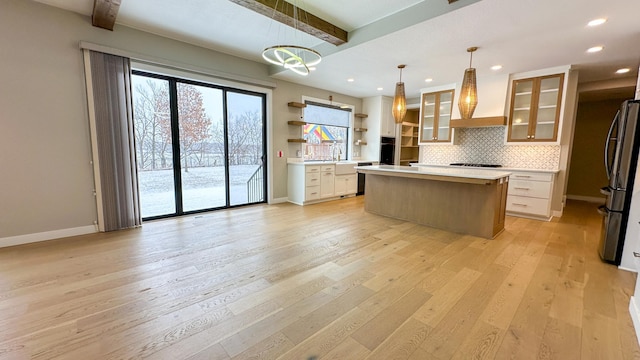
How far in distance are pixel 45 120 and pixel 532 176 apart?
6.95 meters

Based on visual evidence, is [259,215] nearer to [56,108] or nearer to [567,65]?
[56,108]

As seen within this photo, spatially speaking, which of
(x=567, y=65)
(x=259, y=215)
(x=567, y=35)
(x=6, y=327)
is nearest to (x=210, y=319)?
(x=6, y=327)

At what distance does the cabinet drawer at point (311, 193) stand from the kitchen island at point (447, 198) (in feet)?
4.27

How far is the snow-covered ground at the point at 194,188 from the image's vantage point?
4105mm

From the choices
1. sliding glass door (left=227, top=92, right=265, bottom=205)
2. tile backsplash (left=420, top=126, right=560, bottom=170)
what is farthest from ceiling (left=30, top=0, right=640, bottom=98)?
tile backsplash (left=420, top=126, right=560, bottom=170)

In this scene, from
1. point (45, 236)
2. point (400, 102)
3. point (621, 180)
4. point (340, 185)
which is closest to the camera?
point (621, 180)

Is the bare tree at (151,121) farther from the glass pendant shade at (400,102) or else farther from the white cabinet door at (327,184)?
the glass pendant shade at (400,102)

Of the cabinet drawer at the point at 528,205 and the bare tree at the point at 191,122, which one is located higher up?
the bare tree at the point at 191,122

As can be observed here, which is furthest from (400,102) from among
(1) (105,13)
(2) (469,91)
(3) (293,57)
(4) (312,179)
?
(1) (105,13)

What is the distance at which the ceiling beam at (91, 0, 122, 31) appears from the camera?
9.18 ft

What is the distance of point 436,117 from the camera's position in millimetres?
5707

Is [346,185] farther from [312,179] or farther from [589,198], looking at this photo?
[589,198]

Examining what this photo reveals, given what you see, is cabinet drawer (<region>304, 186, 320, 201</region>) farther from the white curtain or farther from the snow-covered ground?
the white curtain

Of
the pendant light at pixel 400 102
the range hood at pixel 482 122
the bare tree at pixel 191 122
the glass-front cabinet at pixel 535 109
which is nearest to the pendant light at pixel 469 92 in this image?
the pendant light at pixel 400 102
